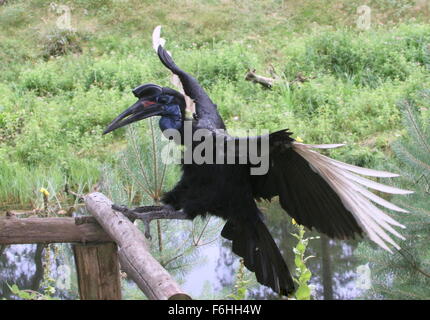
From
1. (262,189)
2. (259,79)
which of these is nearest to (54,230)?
(262,189)

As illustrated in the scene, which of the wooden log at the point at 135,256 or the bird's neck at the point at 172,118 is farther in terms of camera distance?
the bird's neck at the point at 172,118

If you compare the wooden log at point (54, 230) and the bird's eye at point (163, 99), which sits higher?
the bird's eye at point (163, 99)

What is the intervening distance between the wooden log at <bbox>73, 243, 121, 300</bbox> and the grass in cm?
219

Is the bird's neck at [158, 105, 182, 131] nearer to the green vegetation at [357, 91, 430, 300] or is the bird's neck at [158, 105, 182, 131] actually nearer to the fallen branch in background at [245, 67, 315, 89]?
the green vegetation at [357, 91, 430, 300]

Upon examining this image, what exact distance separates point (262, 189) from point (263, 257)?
27 centimetres

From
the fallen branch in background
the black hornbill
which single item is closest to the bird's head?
the black hornbill

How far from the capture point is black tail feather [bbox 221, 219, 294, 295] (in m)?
2.46

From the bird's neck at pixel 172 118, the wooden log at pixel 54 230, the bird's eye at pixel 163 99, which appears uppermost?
the bird's eye at pixel 163 99

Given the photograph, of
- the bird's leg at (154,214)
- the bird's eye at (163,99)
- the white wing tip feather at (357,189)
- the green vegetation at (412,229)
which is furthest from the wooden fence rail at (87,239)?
the green vegetation at (412,229)

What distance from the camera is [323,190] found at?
2.18 m

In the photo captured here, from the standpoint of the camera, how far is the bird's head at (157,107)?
245 cm

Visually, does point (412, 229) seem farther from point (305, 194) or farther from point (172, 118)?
point (172, 118)

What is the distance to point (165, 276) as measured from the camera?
67.1 inches

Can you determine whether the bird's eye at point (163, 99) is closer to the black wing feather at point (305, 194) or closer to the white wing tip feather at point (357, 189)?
the black wing feather at point (305, 194)
